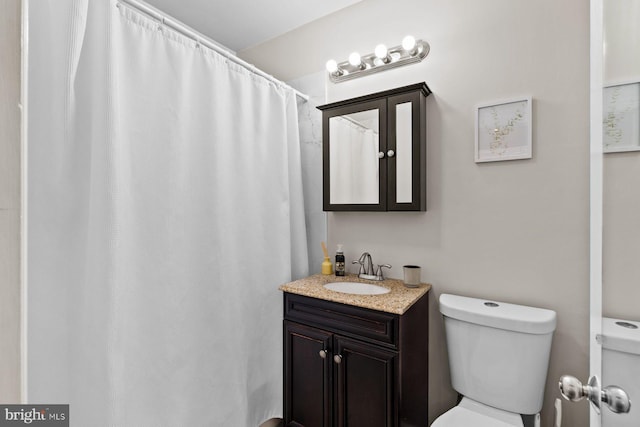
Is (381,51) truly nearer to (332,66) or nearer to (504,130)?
(332,66)

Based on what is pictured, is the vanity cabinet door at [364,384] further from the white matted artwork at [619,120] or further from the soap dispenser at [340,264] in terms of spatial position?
the white matted artwork at [619,120]

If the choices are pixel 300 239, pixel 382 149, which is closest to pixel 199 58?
pixel 382 149

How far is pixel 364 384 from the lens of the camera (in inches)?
51.9

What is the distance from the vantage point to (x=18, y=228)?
402 millimetres

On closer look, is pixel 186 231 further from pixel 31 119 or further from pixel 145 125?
pixel 31 119

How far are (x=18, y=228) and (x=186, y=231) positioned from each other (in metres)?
0.92

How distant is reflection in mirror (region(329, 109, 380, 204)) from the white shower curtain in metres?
0.42

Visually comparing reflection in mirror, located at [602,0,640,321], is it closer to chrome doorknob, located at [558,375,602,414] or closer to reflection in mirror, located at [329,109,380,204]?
chrome doorknob, located at [558,375,602,414]

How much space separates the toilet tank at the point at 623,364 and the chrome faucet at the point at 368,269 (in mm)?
1062

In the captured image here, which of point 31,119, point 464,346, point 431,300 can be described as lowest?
point 464,346

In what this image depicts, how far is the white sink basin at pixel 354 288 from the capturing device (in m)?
1.61

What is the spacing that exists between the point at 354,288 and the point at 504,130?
1103 mm

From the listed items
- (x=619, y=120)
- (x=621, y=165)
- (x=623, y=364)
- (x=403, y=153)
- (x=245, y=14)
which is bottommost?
(x=623, y=364)

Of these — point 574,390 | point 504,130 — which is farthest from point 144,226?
point 504,130
